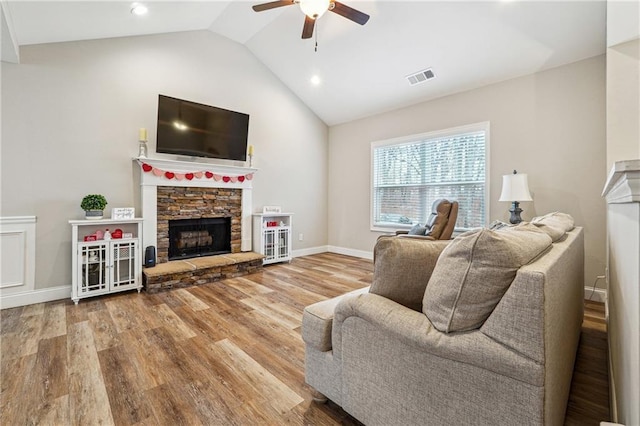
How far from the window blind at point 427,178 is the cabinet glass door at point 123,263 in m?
3.74

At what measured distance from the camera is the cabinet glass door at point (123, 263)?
10.8 ft

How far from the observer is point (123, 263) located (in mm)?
3516

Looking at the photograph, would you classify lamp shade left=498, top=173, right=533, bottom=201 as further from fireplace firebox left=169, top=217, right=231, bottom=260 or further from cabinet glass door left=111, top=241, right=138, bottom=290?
cabinet glass door left=111, top=241, right=138, bottom=290

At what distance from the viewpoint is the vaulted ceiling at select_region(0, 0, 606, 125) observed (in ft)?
9.45

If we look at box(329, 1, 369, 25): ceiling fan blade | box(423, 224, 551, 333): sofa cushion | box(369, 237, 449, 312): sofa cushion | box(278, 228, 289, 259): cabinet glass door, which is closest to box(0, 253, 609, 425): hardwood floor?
box(369, 237, 449, 312): sofa cushion

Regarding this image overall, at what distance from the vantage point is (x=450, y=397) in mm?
1021

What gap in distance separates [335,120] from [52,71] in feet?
13.8

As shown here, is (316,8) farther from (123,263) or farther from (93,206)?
(123,263)

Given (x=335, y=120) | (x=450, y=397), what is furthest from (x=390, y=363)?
(x=335, y=120)

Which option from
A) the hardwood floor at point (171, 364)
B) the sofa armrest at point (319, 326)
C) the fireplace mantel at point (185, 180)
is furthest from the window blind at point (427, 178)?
the sofa armrest at point (319, 326)

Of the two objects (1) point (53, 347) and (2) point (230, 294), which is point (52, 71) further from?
(2) point (230, 294)

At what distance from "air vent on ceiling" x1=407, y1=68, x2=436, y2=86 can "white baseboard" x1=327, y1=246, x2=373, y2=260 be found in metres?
2.89

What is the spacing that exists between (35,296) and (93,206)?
3.57 ft

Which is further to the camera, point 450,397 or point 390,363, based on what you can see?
point 390,363
